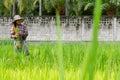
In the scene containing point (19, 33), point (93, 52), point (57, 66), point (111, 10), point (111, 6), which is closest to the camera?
point (93, 52)

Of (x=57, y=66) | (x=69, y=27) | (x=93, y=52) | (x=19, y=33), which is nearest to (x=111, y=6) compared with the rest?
(x=69, y=27)

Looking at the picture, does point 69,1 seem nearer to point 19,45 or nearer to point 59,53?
point 19,45

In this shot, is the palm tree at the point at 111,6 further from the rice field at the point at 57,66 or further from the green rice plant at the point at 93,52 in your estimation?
the green rice plant at the point at 93,52

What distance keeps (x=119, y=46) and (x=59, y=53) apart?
419cm

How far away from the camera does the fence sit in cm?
1648

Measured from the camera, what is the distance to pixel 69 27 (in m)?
16.9

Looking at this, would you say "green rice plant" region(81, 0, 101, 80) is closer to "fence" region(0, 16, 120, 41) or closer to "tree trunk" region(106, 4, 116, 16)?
"fence" region(0, 16, 120, 41)

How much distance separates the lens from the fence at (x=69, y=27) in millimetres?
16484

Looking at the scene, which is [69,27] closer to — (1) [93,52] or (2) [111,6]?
(2) [111,6]

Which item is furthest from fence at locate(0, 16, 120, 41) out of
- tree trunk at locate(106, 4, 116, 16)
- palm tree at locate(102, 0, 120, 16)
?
tree trunk at locate(106, 4, 116, 16)

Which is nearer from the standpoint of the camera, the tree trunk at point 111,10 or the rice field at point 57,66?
the rice field at point 57,66

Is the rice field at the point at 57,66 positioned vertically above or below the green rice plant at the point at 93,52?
below

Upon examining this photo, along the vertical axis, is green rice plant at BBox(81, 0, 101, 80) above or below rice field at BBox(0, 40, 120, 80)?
above

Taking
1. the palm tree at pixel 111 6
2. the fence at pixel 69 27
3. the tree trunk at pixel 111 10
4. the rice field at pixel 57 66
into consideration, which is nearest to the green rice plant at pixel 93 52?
the rice field at pixel 57 66
